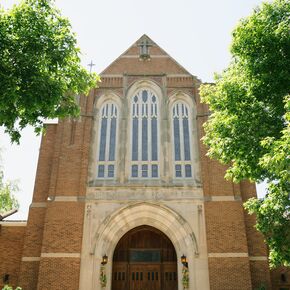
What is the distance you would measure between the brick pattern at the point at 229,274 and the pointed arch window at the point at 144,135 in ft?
16.6

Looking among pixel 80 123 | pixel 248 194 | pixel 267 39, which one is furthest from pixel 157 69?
pixel 267 39

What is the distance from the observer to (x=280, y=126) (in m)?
10.2

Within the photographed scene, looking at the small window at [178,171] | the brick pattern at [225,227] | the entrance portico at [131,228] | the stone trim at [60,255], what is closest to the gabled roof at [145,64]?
the small window at [178,171]

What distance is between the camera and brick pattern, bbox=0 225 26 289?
52.9 feet

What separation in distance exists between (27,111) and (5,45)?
1.88m

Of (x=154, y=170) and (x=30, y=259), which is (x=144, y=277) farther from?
(x=30, y=259)

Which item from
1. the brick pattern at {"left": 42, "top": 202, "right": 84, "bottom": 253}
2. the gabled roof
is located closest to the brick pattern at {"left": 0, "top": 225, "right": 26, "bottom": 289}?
the brick pattern at {"left": 42, "top": 202, "right": 84, "bottom": 253}

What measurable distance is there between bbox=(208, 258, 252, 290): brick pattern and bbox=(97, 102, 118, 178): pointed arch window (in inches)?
254

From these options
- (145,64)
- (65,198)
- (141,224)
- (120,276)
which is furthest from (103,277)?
(145,64)

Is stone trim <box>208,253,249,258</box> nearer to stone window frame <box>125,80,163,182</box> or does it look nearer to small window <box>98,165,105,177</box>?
stone window frame <box>125,80,163,182</box>

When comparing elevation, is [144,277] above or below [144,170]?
below

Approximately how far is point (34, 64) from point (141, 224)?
9.72m

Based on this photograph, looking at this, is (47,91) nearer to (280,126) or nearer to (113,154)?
(280,126)

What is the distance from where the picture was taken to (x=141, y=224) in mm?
16453
